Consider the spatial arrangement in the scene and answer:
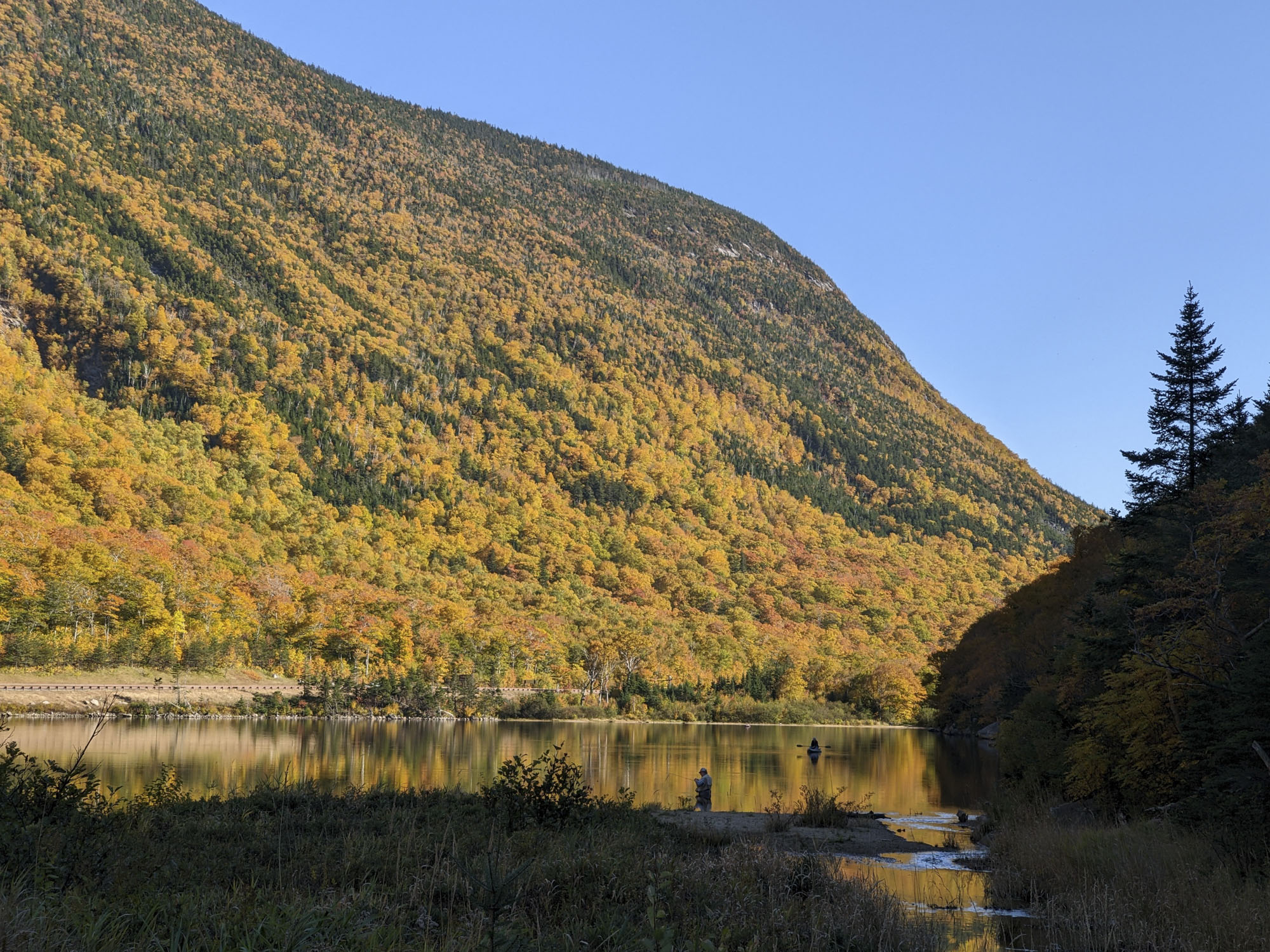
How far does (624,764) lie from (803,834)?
82.5 feet

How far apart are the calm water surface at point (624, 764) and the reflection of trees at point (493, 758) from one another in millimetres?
160

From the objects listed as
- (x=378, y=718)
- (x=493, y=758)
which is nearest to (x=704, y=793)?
(x=493, y=758)

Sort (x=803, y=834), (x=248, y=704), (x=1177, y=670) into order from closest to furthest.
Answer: (x=1177, y=670), (x=803, y=834), (x=248, y=704)

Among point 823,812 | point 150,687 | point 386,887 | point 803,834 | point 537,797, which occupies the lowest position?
point 803,834

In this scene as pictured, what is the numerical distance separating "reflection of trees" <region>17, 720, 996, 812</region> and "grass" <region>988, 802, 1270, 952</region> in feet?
47.8

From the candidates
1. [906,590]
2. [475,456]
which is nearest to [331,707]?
[475,456]

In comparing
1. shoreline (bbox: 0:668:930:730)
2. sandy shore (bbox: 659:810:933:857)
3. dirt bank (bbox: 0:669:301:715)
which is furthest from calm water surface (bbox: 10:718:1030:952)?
dirt bank (bbox: 0:669:301:715)

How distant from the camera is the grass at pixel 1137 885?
11.8 meters

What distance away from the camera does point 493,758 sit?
48281 millimetres

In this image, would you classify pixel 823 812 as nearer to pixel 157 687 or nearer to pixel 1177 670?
pixel 1177 670

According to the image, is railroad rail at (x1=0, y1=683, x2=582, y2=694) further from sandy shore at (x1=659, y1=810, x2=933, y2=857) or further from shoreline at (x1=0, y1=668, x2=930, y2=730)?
sandy shore at (x1=659, y1=810, x2=933, y2=857)

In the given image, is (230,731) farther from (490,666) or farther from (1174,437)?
(1174,437)

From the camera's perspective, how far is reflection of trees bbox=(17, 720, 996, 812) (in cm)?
3572

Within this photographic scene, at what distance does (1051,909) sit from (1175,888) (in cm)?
186
